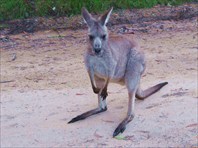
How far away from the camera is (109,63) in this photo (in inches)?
169

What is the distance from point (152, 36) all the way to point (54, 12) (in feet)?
6.66

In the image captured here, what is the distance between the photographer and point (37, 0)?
27.7ft

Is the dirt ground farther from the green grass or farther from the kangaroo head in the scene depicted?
the green grass

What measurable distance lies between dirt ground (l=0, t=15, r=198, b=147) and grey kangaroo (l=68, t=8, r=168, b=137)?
128mm

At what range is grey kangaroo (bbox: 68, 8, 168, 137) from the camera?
13.9 feet

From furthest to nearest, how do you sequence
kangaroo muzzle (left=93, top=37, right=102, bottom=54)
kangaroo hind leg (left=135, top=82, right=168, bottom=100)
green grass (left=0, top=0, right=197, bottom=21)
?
green grass (left=0, top=0, right=197, bottom=21) < kangaroo hind leg (left=135, top=82, right=168, bottom=100) < kangaroo muzzle (left=93, top=37, right=102, bottom=54)

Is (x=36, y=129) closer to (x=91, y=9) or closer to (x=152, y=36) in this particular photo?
(x=152, y=36)

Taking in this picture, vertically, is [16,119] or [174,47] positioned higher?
[16,119]

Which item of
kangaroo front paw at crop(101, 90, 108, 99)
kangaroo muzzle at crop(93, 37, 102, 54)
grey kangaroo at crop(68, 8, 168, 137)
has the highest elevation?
kangaroo muzzle at crop(93, 37, 102, 54)

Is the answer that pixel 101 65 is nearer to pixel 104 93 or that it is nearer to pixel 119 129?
pixel 104 93

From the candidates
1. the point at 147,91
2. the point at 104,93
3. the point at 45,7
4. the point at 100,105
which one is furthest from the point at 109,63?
the point at 45,7

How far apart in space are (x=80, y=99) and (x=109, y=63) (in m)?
0.82

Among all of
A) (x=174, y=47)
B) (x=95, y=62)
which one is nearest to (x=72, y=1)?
(x=174, y=47)

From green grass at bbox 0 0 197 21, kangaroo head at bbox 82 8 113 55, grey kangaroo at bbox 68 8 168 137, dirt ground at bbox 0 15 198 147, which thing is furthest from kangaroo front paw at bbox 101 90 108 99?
green grass at bbox 0 0 197 21
